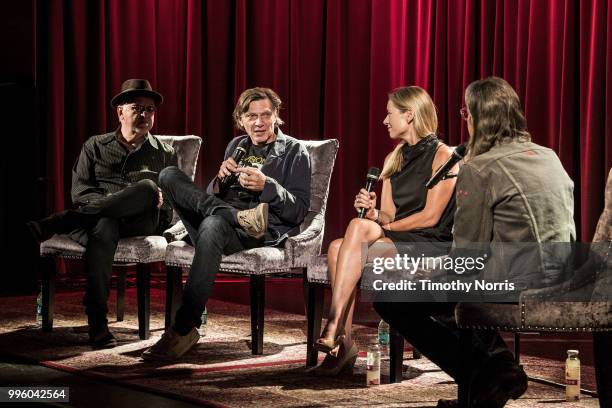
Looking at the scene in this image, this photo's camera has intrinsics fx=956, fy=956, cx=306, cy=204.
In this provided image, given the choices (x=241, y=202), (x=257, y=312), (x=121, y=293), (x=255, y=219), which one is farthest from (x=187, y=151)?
(x=257, y=312)

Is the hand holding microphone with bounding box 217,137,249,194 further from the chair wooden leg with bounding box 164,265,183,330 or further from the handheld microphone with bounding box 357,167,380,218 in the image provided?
the handheld microphone with bounding box 357,167,380,218

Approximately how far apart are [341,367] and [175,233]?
1174 mm

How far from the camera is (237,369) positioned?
3623 millimetres

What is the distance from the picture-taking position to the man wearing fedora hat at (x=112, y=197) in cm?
412

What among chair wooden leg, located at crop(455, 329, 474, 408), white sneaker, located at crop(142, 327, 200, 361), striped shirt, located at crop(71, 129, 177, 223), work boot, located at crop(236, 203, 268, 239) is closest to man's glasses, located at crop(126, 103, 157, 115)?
striped shirt, located at crop(71, 129, 177, 223)

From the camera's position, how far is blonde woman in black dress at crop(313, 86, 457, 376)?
338 cm

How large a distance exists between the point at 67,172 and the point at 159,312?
1.91 metres

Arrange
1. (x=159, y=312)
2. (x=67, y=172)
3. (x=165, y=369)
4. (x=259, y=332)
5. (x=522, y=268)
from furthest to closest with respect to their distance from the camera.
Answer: (x=67, y=172), (x=159, y=312), (x=259, y=332), (x=165, y=369), (x=522, y=268)

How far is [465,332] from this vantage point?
267 centimetres

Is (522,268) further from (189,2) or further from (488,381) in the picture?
(189,2)

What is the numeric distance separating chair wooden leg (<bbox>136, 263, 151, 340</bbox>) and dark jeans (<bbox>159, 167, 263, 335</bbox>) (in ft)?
1.17

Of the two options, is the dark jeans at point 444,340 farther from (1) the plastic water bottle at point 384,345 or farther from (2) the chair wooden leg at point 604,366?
(1) the plastic water bottle at point 384,345

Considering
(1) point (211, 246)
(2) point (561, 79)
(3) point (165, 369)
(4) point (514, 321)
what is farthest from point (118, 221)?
(2) point (561, 79)

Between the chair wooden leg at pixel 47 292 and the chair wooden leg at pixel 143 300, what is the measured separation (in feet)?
1.45
